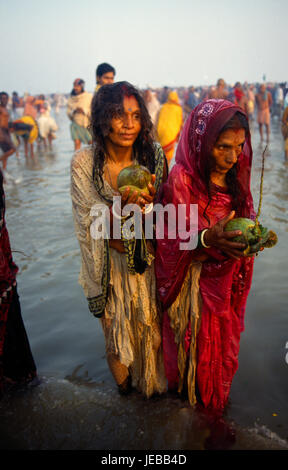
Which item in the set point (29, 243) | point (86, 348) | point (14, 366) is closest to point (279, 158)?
point (29, 243)

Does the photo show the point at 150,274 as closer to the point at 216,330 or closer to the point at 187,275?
the point at 187,275

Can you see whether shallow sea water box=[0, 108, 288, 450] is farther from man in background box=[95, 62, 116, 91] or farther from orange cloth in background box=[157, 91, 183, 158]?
man in background box=[95, 62, 116, 91]

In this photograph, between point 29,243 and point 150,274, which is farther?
point 29,243

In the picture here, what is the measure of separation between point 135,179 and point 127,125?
1.30ft

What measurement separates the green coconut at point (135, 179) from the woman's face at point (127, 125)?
30 centimetres

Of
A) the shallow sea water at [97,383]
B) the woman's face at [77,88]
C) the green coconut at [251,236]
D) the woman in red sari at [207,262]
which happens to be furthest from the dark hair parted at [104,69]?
the green coconut at [251,236]

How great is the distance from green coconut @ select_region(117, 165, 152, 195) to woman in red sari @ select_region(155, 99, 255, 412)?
0.18 m

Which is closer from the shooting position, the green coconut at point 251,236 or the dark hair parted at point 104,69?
the green coconut at point 251,236

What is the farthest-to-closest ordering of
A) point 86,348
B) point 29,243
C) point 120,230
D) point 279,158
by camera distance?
point 279,158, point 29,243, point 86,348, point 120,230

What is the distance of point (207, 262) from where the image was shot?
2.00 meters

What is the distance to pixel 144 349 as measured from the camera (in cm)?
227

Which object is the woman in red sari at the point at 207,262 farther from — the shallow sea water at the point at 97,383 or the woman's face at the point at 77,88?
the woman's face at the point at 77,88

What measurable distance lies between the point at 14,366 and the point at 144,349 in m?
0.92

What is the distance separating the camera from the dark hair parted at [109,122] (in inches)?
77.1
